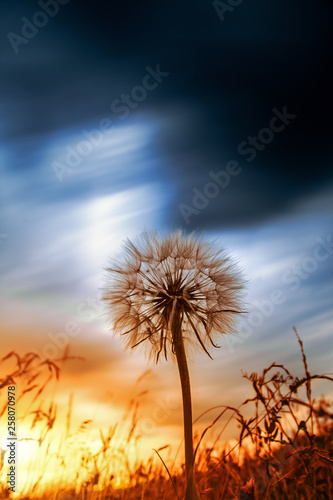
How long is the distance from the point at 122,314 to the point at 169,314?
0.51 m

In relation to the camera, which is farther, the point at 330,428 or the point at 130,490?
the point at 130,490

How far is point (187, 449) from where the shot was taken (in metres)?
3.39

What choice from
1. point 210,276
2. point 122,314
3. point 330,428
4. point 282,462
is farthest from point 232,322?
point 282,462

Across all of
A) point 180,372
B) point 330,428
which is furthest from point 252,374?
point 330,428

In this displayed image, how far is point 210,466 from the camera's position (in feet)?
13.2

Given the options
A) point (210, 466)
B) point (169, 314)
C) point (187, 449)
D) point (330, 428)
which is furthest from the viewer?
point (169, 314)

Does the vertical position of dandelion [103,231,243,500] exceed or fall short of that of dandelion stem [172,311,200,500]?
it exceeds it

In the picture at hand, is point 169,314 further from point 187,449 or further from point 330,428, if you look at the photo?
point 330,428

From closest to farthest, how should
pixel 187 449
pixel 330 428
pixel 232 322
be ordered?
pixel 187 449 < pixel 330 428 < pixel 232 322

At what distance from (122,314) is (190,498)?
1.77 m

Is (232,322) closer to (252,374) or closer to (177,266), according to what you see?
(177,266)

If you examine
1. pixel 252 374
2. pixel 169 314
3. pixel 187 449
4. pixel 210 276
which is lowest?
pixel 187 449

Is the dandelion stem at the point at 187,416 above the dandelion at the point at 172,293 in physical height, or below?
below

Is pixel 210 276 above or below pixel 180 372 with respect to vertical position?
above
